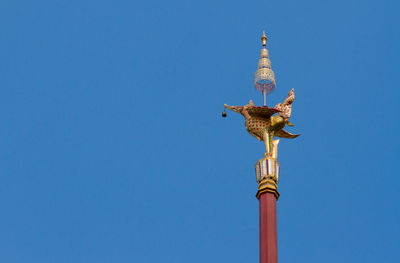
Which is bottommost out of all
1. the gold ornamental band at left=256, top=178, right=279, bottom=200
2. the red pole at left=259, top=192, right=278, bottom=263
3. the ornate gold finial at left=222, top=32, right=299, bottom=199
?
the red pole at left=259, top=192, right=278, bottom=263

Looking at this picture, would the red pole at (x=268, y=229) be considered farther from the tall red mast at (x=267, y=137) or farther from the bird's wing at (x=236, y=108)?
the bird's wing at (x=236, y=108)

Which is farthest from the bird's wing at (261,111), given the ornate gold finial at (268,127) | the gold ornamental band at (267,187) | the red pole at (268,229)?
the red pole at (268,229)

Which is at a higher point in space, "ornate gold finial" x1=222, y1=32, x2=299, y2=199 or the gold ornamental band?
"ornate gold finial" x1=222, y1=32, x2=299, y2=199

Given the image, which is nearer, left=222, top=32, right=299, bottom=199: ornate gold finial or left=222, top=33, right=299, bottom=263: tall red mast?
left=222, top=33, right=299, bottom=263: tall red mast

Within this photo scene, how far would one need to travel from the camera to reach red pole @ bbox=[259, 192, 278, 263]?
33.5 metres

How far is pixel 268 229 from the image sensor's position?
113 feet

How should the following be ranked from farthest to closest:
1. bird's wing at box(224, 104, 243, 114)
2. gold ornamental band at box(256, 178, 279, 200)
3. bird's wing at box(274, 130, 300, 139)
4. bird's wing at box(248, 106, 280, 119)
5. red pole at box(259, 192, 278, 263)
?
bird's wing at box(274, 130, 300, 139) → bird's wing at box(224, 104, 243, 114) → bird's wing at box(248, 106, 280, 119) → gold ornamental band at box(256, 178, 279, 200) → red pole at box(259, 192, 278, 263)

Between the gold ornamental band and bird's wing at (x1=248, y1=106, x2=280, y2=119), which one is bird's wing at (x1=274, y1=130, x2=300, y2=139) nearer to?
bird's wing at (x1=248, y1=106, x2=280, y2=119)

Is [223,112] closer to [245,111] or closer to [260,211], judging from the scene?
[245,111]

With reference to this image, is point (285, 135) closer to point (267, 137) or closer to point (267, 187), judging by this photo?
point (267, 137)

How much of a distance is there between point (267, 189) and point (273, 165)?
1.11 metres

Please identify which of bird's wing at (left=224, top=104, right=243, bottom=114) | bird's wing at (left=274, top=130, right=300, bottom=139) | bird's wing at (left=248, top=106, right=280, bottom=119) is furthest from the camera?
bird's wing at (left=274, top=130, right=300, bottom=139)

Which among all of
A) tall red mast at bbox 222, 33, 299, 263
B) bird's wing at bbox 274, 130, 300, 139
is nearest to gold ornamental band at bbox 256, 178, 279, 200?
tall red mast at bbox 222, 33, 299, 263

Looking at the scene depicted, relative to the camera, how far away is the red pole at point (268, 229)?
3350cm
